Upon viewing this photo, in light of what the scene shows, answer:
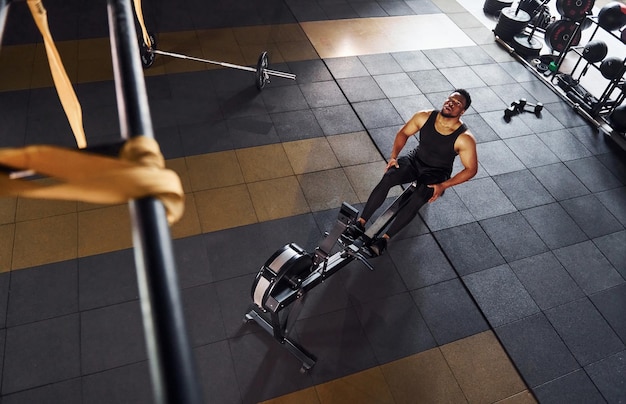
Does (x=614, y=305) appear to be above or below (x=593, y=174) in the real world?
below

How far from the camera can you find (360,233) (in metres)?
3.84

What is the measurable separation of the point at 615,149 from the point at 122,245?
648 centimetres

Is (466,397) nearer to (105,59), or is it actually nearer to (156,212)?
(156,212)

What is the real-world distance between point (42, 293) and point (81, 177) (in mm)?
3781

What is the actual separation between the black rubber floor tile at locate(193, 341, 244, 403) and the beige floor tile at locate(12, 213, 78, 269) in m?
1.56

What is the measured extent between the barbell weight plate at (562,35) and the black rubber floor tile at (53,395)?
7.74m

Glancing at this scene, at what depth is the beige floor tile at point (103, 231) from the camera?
3.95m

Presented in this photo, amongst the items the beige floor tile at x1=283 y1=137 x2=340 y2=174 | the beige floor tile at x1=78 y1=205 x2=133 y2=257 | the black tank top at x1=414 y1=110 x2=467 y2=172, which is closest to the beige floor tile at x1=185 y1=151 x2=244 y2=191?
the beige floor tile at x1=283 y1=137 x2=340 y2=174

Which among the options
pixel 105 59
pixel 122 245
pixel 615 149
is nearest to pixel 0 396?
pixel 122 245

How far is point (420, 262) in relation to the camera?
4.33 m

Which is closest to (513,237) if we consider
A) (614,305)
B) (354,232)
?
(614,305)

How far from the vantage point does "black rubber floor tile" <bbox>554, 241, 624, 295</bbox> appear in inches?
174

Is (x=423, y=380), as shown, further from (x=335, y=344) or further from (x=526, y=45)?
(x=526, y=45)

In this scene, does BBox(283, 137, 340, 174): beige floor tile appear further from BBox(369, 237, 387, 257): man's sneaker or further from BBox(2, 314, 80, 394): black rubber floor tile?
BBox(2, 314, 80, 394): black rubber floor tile
